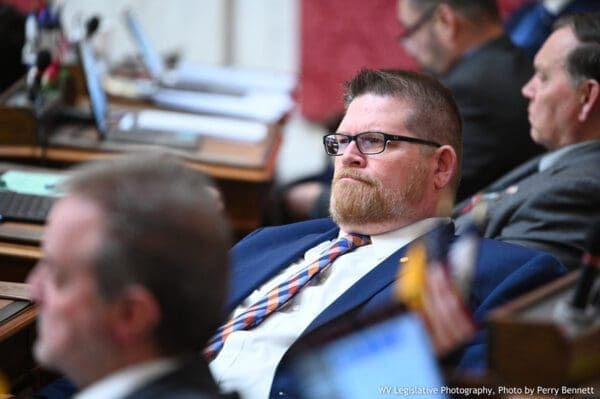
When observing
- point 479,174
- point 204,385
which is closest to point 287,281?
point 204,385

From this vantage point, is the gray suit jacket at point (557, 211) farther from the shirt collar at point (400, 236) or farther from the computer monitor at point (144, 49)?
the computer monitor at point (144, 49)

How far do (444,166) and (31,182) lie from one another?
120 cm

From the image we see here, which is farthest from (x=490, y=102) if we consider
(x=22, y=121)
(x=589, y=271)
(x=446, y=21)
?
(x=589, y=271)

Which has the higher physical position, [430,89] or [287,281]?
[430,89]

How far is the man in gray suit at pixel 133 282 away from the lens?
3.25 ft

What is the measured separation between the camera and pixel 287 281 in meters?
1.73

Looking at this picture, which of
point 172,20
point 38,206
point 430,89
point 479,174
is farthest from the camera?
point 172,20

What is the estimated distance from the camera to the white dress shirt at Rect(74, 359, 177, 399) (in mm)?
1003

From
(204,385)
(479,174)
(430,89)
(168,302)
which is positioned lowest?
(479,174)

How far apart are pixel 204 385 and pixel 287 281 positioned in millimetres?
705

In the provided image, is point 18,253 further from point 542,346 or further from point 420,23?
point 420,23

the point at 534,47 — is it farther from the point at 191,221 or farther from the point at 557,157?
the point at 191,221

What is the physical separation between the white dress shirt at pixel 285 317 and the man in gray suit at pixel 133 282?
56cm

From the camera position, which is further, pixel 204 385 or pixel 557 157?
pixel 557 157
